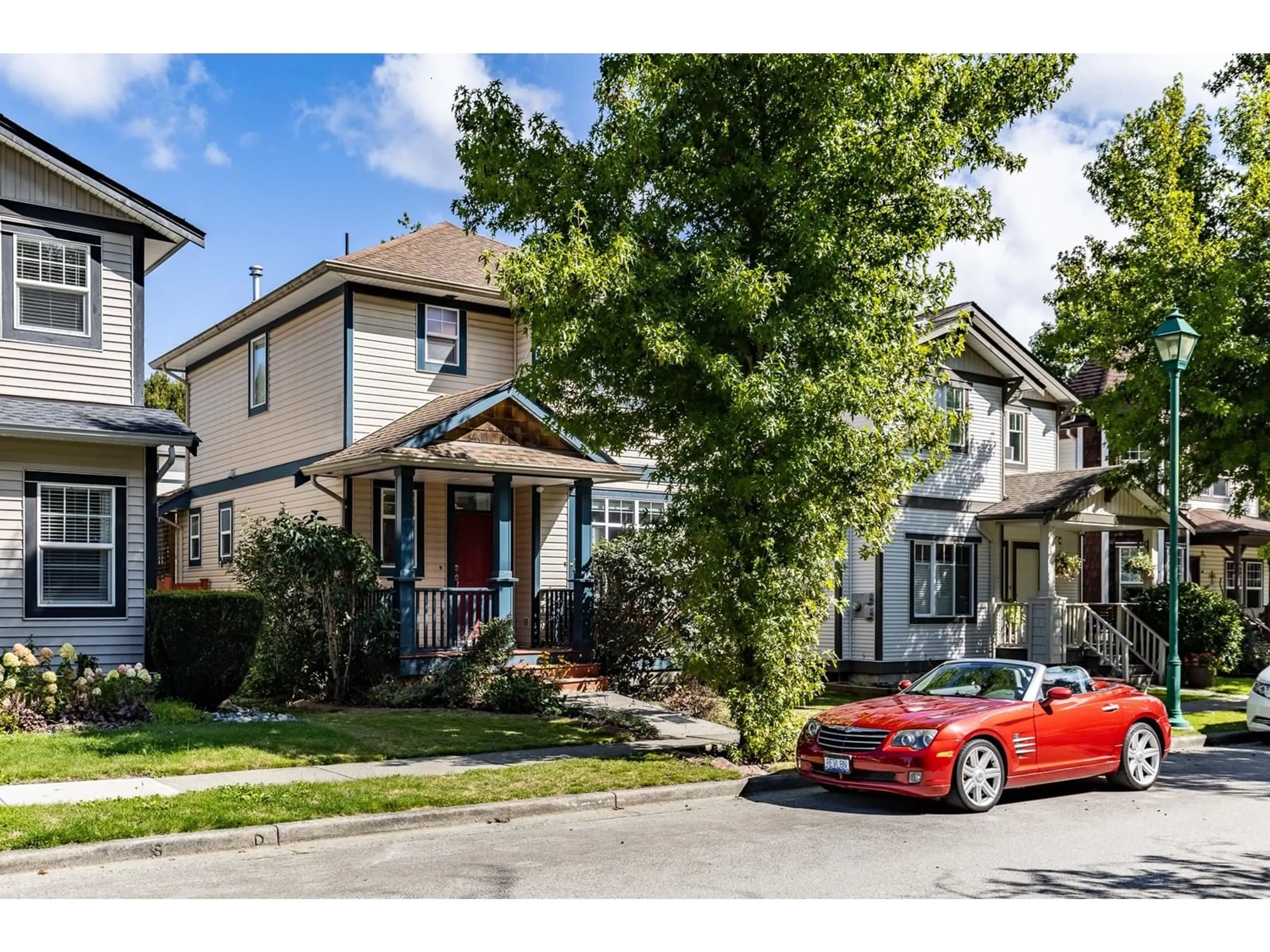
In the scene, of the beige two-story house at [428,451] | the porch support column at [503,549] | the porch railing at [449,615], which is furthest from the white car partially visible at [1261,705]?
the porch railing at [449,615]

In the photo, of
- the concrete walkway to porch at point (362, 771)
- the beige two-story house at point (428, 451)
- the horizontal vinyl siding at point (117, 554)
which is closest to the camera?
the concrete walkway to porch at point (362, 771)

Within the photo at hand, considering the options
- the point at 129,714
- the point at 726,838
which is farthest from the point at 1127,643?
the point at 129,714

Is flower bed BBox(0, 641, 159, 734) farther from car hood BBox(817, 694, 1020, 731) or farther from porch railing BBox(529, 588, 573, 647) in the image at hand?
car hood BBox(817, 694, 1020, 731)

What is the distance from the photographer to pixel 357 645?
57.4 ft

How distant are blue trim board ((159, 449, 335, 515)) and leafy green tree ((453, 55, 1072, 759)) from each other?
348 inches

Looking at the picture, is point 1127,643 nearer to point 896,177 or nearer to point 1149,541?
point 1149,541

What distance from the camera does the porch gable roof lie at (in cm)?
1781

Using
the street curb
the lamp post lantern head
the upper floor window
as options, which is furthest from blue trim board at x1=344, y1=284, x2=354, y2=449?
the lamp post lantern head

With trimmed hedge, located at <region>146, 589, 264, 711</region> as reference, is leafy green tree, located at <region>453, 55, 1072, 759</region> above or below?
above

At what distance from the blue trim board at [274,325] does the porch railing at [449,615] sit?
220 inches

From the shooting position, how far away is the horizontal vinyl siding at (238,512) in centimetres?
2066

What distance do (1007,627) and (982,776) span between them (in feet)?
51.7

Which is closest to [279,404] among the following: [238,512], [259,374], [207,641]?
[259,374]

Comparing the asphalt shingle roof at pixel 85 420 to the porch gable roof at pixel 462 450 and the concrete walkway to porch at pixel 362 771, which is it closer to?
the porch gable roof at pixel 462 450
